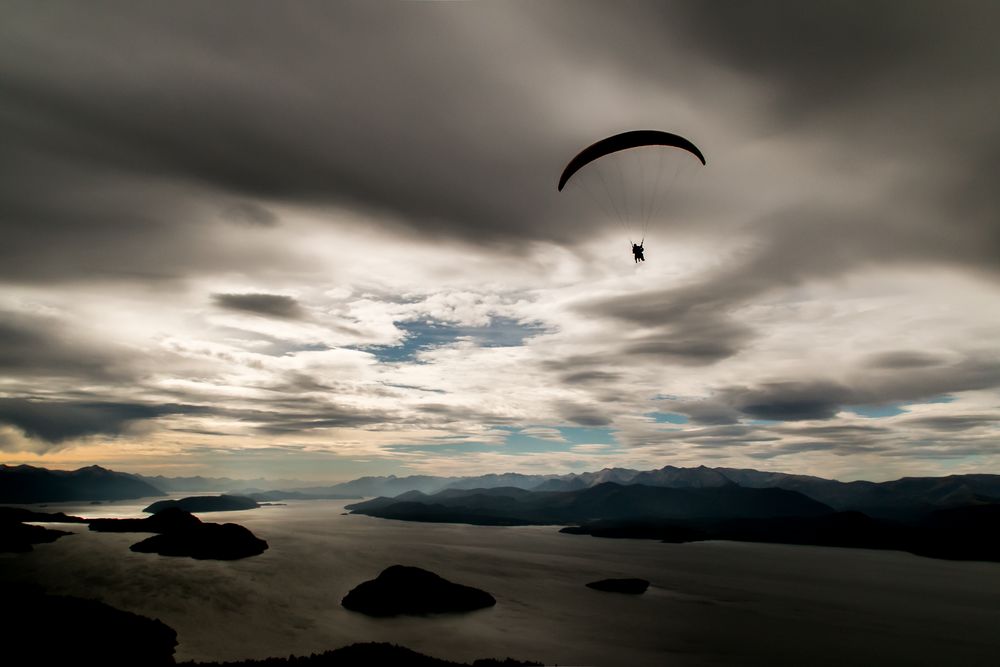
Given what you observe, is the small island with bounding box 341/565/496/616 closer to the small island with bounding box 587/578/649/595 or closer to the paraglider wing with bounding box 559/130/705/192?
the small island with bounding box 587/578/649/595

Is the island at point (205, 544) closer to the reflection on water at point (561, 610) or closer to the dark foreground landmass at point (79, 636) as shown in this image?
A: the reflection on water at point (561, 610)

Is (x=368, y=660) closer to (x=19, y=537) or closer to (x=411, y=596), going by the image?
(x=411, y=596)

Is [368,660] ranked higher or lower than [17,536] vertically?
higher

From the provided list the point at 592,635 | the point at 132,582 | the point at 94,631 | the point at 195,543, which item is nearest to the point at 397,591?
the point at 592,635

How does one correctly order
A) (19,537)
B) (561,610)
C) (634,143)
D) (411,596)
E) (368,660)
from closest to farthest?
(634,143), (368,660), (411,596), (561,610), (19,537)

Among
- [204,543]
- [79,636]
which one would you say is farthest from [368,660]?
[204,543]

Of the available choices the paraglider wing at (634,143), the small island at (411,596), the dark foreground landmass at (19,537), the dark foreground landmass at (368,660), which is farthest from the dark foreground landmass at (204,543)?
the paraglider wing at (634,143)

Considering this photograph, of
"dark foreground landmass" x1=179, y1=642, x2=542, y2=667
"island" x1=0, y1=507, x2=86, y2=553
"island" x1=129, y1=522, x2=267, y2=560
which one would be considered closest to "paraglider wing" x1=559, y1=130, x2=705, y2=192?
"dark foreground landmass" x1=179, y1=642, x2=542, y2=667
